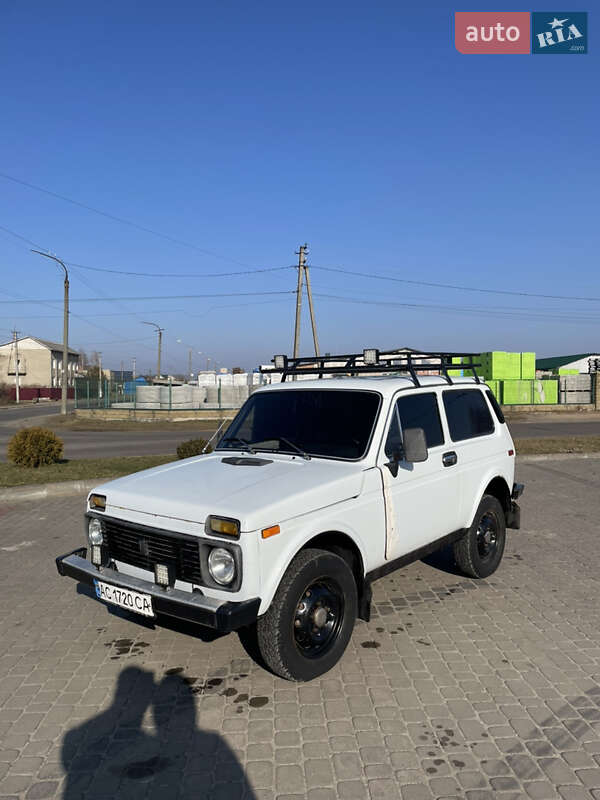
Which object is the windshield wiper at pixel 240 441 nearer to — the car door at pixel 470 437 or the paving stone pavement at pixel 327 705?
the paving stone pavement at pixel 327 705

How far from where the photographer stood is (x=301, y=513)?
3486mm

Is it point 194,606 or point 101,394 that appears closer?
point 194,606

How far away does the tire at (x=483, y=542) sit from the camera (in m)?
5.29

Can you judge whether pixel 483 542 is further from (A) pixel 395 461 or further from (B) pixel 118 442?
(B) pixel 118 442

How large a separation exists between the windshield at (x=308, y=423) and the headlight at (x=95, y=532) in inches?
51.6

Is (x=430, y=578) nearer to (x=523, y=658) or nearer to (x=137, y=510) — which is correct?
(x=523, y=658)

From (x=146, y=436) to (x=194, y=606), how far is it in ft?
66.7

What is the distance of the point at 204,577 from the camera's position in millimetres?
3297

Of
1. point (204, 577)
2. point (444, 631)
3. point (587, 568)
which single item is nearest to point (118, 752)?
point (204, 577)

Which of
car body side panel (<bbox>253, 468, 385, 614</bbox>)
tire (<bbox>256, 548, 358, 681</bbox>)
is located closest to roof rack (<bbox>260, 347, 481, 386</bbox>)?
car body side panel (<bbox>253, 468, 385, 614</bbox>)

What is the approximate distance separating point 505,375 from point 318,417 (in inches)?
1368

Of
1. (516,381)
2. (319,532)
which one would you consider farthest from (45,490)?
(516,381)

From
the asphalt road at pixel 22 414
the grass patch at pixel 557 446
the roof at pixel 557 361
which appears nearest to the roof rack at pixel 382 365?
the grass patch at pixel 557 446

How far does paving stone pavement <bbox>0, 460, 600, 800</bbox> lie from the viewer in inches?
108
